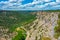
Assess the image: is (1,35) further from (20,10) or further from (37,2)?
(37,2)

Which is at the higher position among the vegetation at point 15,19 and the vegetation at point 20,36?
the vegetation at point 15,19

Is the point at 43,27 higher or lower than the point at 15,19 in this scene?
lower

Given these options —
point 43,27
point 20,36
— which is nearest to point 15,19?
point 20,36

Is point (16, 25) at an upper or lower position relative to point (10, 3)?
lower

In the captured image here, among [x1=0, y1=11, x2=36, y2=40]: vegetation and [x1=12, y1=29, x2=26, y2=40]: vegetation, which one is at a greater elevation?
[x1=0, y1=11, x2=36, y2=40]: vegetation

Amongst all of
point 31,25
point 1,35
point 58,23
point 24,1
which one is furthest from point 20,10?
point 58,23

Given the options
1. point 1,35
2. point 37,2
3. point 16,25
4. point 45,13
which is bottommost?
point 1,35

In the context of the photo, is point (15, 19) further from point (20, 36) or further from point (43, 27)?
point (43, 27)
